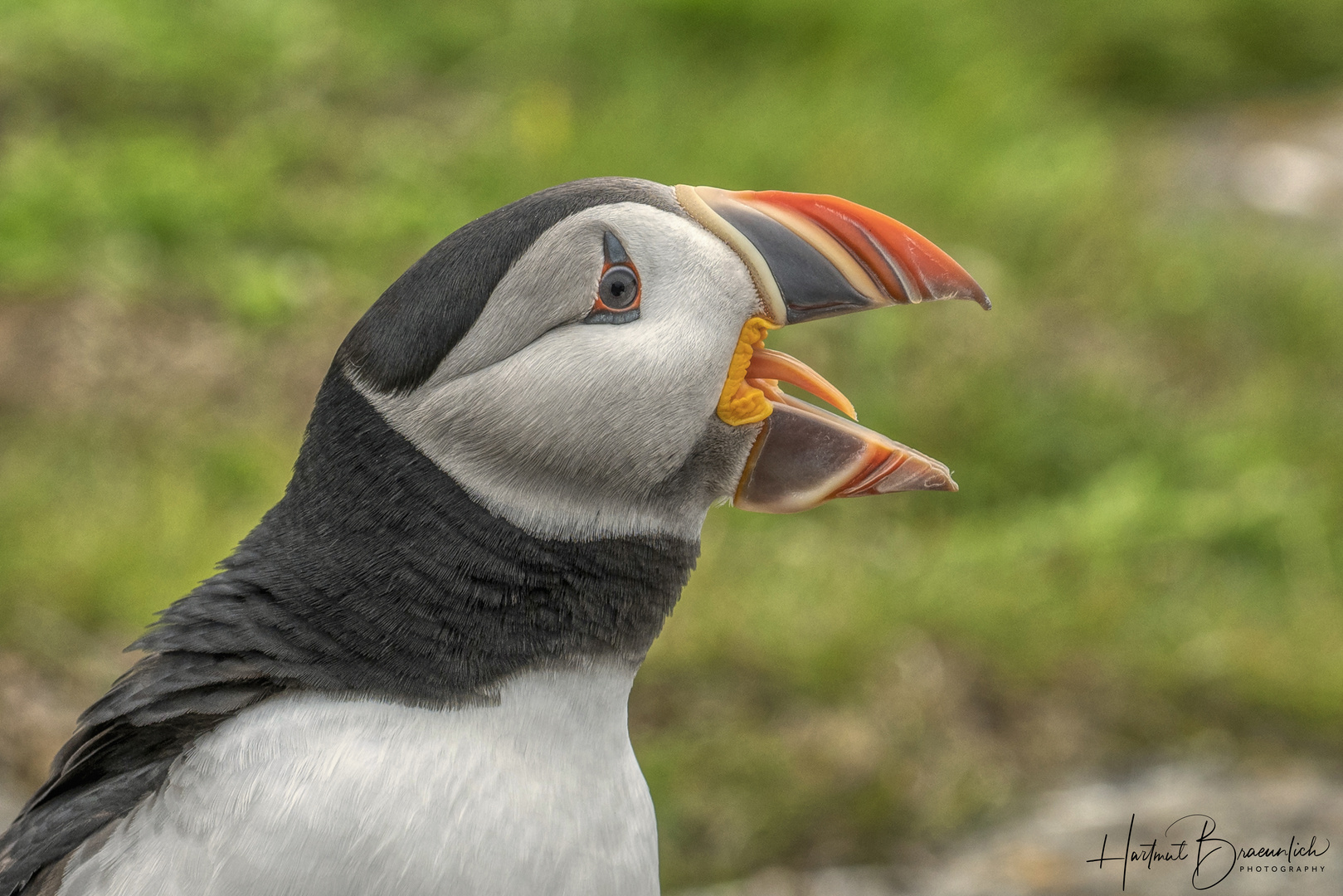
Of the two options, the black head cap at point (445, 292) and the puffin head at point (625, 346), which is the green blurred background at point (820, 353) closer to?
the puffin head at point (625, 346)

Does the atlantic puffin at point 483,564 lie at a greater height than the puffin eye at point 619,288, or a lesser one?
lesser

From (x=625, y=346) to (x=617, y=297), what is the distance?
8 centimetres

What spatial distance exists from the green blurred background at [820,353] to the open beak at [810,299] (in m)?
1.97

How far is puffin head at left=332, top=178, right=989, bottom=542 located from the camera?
204 cm

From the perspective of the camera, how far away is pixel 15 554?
4219mm

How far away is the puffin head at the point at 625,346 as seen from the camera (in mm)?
2045

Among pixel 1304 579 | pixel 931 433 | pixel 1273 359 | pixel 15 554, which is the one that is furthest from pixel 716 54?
pixel 15 554
